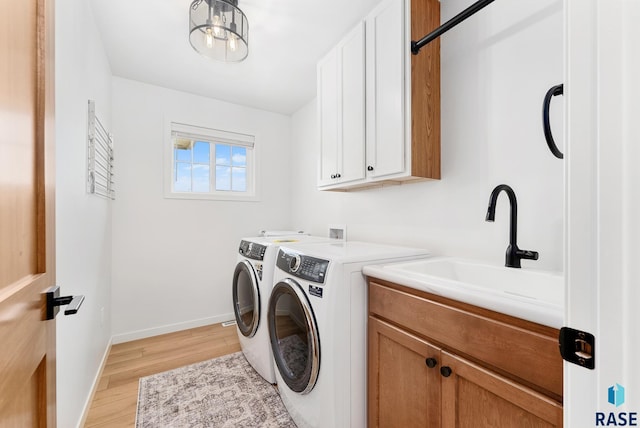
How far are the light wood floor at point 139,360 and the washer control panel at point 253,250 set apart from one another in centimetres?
91

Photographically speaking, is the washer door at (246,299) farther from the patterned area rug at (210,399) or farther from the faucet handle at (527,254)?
the faucet handle at (527,254)

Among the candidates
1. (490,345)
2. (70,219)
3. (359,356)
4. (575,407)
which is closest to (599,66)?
(575,407)

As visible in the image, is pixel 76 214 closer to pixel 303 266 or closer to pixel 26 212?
pixel 26 212

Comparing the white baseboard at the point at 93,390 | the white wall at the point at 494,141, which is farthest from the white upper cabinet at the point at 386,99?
the white baseboard at the point at 93,390

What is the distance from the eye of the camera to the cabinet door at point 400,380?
3.15ft

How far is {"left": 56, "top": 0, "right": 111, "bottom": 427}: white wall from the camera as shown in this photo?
1.15 meters

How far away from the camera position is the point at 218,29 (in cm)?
154

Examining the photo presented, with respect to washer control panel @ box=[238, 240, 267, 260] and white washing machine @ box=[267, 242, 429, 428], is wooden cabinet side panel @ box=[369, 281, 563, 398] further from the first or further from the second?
washer control panel @ box=[238, 240, 267, 260]

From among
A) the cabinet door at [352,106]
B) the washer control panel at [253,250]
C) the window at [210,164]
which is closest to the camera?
the cabinet door at [352,106]

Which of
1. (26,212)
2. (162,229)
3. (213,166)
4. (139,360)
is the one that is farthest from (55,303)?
(213,166)

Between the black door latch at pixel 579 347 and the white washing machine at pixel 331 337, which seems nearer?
the black door latch at pixel 579 347

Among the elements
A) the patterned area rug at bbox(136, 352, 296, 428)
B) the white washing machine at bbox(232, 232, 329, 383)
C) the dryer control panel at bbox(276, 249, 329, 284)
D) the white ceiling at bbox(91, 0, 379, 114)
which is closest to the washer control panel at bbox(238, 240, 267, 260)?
the white washing machine at bbox(232, 232, 329, 383)

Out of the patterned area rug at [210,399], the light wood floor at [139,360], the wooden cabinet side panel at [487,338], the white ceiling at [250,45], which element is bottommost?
the light wood floor at [139,360]

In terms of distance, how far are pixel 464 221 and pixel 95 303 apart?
2.34 metres
